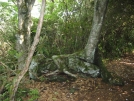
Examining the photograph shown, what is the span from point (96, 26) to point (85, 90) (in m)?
2.48

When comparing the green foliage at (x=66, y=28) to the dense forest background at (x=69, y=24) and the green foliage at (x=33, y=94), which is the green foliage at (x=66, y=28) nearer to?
the dense forest background at (x=69, y=24)

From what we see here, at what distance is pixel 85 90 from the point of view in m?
6.36

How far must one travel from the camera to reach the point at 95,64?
289 inches

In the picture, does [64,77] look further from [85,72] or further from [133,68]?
[133,68]

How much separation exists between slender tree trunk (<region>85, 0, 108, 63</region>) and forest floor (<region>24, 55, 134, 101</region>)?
3.37 feet

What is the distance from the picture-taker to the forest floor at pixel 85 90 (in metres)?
5.92

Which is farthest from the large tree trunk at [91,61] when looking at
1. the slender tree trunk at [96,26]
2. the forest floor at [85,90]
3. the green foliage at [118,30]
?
the green foliage at [118,30]

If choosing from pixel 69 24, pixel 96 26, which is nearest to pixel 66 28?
pixel 69 24

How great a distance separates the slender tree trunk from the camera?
21.1ft

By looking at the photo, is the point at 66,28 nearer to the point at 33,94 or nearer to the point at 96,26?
the point at 96,26

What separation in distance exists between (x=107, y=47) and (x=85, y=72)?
11.8ft

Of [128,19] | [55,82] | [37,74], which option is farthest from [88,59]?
[128,19]

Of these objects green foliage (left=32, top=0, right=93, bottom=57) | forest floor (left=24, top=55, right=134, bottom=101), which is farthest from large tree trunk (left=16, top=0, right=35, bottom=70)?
forest floor (left=24, top=55, right=134, bottom=101)

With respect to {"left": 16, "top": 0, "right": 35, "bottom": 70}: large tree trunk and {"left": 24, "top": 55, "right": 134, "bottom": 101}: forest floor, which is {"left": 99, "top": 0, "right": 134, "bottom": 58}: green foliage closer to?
{"left": 24, "top": 55, "right": 134, "bottom": 101}: forest floor
